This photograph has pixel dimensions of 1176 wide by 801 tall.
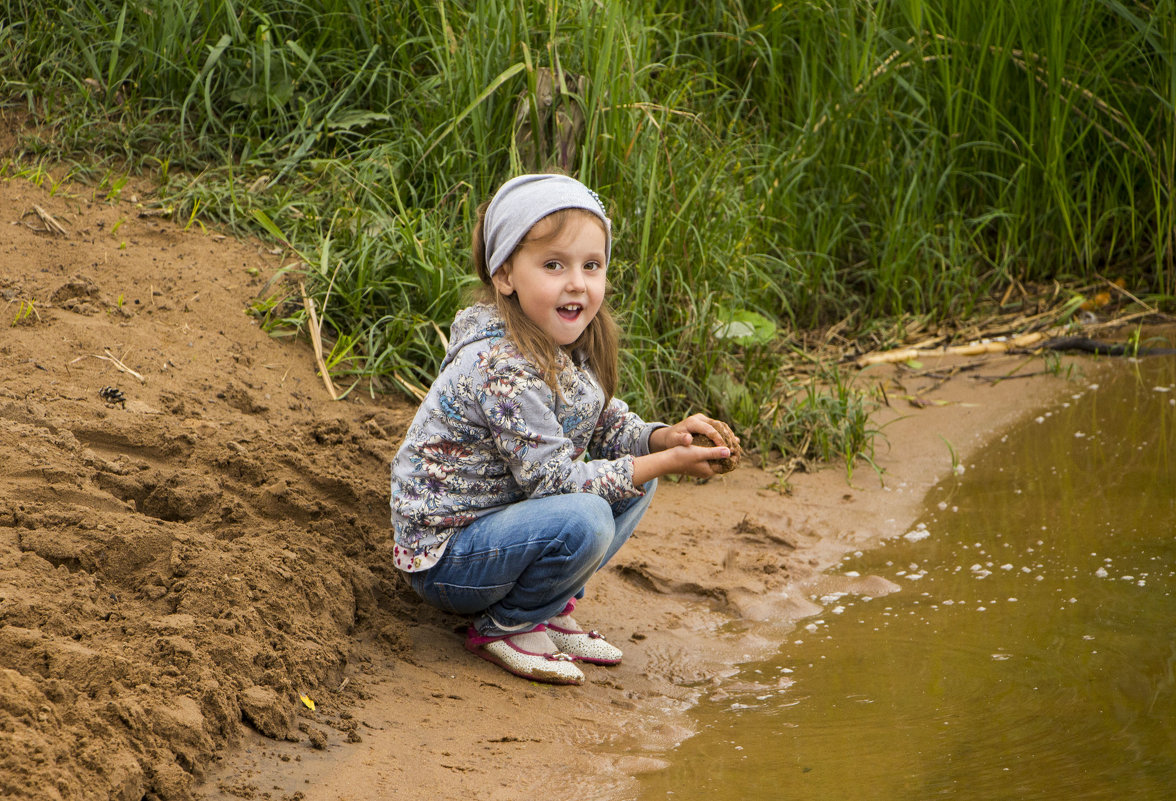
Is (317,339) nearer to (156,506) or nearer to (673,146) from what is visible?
(156,506)

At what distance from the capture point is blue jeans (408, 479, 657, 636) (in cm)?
251

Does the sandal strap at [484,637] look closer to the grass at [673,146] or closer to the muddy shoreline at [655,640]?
the muddy shoreline at [655,640]

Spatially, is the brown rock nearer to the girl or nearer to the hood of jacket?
the girl

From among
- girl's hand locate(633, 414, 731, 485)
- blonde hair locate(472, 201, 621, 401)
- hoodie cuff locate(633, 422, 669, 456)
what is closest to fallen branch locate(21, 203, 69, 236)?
blonde hair locate(472, 201, 621, 401)

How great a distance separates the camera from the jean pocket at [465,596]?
2627mm

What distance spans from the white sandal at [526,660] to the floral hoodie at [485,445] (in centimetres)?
28

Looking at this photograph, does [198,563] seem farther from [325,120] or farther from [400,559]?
[325,120]

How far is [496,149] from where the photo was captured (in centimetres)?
423

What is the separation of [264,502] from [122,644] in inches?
29.5

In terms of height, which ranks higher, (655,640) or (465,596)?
(465,596)

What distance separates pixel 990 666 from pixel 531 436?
1264 mm

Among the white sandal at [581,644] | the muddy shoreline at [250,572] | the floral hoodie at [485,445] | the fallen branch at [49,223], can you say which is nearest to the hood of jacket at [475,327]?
the floral hoodie at [485,445]

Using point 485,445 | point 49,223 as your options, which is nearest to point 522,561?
point 485,445

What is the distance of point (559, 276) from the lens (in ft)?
8.34
